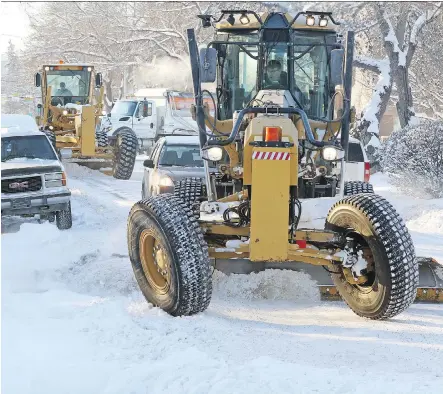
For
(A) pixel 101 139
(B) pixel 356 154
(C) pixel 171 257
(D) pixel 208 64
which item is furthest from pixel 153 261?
(A) pixel 101 139

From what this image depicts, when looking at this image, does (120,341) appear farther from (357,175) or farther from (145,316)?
(357,175)

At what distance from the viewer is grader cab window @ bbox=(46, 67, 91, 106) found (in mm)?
22141

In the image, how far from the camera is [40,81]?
71.2 feet

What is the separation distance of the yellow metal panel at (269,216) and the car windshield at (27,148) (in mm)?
7135

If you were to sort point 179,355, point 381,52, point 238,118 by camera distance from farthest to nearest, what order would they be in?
point 381,52
point 238,118
point 179,355

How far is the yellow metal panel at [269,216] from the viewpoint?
6820mm

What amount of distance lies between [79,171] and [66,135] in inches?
45.2

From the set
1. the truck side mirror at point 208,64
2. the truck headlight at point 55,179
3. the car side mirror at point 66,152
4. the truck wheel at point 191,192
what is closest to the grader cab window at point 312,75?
the truck side mirror at point 208,64

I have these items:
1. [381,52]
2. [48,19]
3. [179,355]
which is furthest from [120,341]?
[48,19]

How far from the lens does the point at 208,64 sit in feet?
26.4

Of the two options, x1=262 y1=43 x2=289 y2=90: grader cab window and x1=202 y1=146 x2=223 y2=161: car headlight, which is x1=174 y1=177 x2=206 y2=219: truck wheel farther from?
x1=262 y1=43 x2=289 y2=90: grader cab window

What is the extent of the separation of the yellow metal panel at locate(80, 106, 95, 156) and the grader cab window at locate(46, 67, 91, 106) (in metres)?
2.79

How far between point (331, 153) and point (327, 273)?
125 cm

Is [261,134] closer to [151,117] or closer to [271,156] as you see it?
[271,156]
